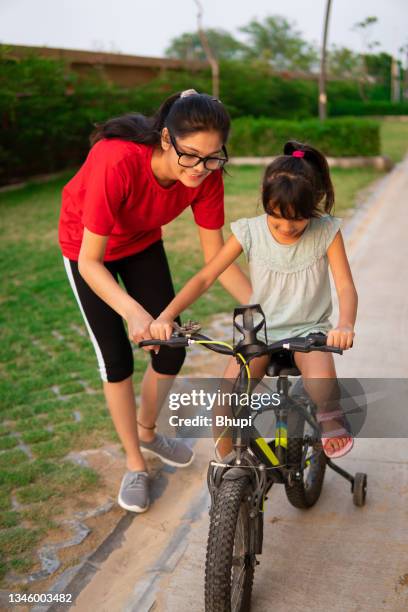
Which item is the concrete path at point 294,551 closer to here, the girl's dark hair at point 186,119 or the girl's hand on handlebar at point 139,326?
the girl's hand on handlebar at point 139,326

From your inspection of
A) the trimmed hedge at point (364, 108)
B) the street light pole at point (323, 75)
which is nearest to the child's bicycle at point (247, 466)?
the street light pole at point (323, 75)

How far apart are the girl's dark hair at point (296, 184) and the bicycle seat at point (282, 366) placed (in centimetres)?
53

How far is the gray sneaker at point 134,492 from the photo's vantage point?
3119 millimetres

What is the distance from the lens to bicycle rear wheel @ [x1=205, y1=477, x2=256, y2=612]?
84.7 inches

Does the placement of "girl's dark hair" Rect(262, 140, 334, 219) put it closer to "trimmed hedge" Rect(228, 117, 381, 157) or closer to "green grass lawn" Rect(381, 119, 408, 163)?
"trimmed hedge" Rect(228, 117, 381, 157)

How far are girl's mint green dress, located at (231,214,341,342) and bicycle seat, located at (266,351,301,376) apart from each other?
69 mm

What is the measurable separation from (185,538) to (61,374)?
2.01 metres

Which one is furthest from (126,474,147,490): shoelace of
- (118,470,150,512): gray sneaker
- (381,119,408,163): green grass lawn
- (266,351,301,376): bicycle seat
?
(381,119,408,163): green grass lawn

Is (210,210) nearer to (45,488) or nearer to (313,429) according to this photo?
(313,429)

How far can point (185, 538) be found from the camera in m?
2.94

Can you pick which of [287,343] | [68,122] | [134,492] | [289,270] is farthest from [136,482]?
[68,122]

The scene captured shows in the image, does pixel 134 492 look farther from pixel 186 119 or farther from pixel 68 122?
pixel 68 122

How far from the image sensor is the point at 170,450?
3520 mm

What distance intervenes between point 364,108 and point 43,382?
102ft
